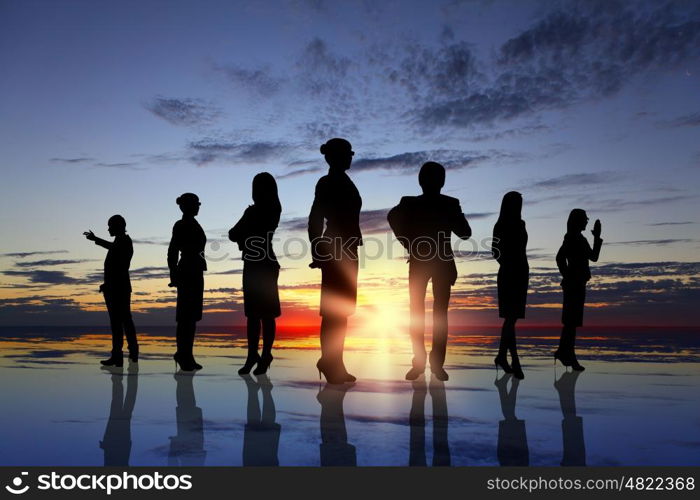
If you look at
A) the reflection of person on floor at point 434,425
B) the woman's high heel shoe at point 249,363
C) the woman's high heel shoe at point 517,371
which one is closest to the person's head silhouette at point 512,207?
the woman's high heel shoe at point 517,371

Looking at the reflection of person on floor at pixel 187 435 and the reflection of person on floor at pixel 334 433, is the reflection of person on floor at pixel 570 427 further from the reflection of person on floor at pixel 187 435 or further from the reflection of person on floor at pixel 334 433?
the reflection of person on floor at pixel 187 435

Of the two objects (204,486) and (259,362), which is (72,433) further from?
(259,362)

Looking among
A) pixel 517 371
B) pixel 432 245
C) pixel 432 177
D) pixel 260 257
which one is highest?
pixel 432 177

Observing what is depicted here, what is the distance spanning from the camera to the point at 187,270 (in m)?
9.47

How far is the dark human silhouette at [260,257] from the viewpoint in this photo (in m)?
8.66

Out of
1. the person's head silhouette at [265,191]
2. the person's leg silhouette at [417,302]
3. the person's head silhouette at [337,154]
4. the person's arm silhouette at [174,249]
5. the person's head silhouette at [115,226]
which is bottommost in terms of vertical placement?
the person's leg silhouette at [417,302]

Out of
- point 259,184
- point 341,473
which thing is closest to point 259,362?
point 259,184

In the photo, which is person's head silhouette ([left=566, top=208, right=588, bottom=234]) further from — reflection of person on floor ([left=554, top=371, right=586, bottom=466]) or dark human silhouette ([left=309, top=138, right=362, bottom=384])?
dark human silhouette ([left=309, top=138, right=362, bottom=384])

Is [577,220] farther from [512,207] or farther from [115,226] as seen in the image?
[115,226]

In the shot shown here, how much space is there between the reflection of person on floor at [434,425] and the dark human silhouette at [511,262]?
1597 mm

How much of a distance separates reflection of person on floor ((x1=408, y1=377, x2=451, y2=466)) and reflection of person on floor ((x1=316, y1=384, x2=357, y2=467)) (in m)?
0.42

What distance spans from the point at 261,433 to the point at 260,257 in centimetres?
417

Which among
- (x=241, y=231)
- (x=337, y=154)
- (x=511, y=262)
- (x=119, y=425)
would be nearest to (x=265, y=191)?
(x=241, y=231)

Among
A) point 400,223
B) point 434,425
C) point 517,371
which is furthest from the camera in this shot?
point 517,371
